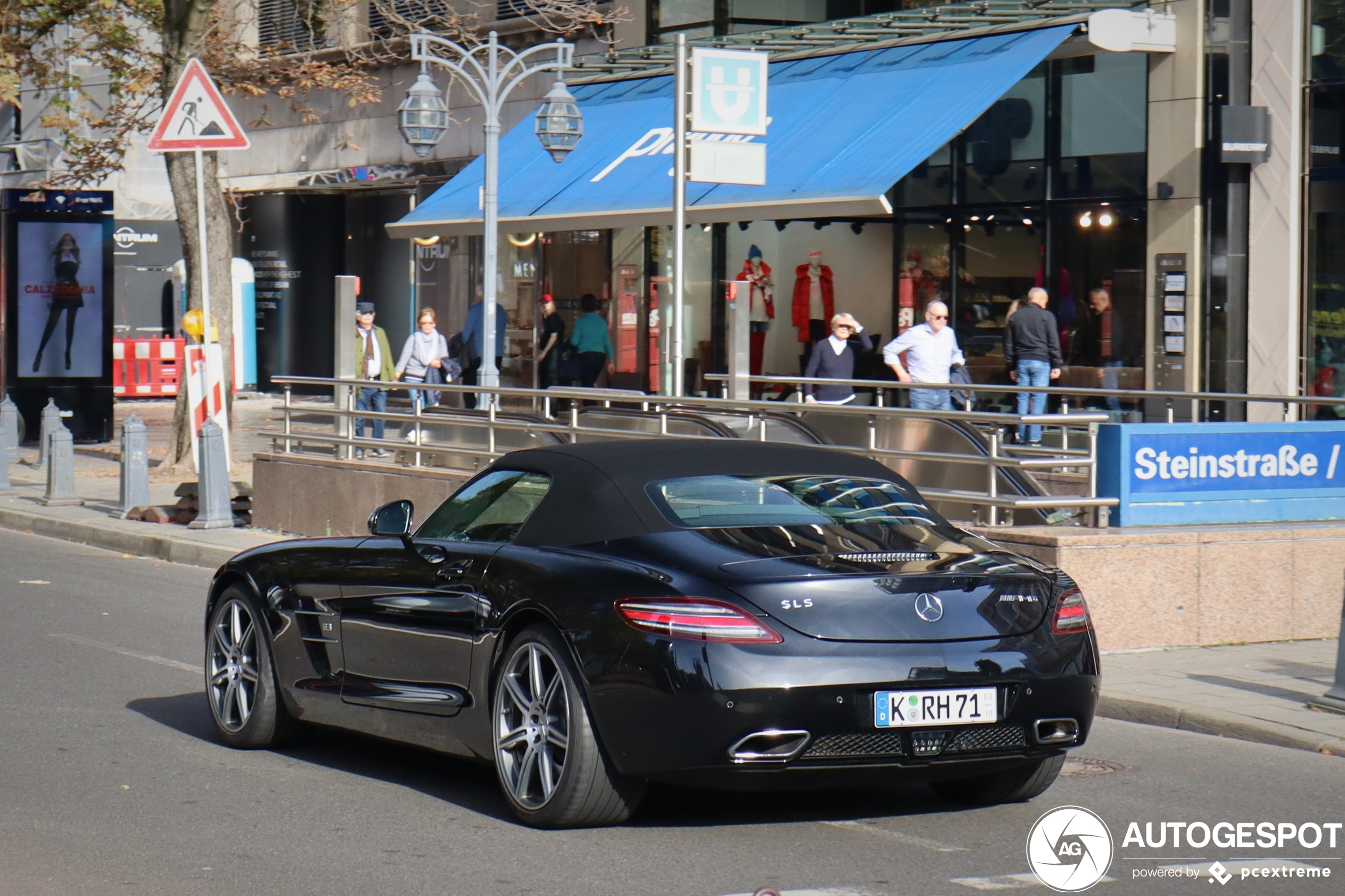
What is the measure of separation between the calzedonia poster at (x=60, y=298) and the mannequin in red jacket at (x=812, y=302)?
10274 millimetres

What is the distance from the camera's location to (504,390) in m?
14.9

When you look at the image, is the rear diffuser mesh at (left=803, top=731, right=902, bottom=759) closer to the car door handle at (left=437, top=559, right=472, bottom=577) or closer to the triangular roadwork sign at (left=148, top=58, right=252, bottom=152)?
the car door handle at (left=437, top=559, right=472, bottom=577)

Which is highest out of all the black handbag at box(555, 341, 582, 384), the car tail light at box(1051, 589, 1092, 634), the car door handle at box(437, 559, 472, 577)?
the black handbag at box(555, 341, 582, 384)

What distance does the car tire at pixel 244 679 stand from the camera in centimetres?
759

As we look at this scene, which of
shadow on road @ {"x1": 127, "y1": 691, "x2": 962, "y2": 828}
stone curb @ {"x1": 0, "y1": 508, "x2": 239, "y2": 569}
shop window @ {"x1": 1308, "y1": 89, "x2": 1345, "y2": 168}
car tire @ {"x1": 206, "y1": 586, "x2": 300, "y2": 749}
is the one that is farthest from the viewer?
shop window @ {"x1": 1308, "y1": 89, "x2": 1345, "y2": 168}

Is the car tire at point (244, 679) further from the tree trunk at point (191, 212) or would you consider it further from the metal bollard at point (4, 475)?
the tree trunk at point (191, 212)

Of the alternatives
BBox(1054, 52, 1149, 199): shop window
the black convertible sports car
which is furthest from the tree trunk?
the black convertible sports car

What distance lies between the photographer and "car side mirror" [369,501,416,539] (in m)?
7.11

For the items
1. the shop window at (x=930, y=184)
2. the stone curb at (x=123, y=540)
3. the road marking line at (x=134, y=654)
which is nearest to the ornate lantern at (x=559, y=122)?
the shop window at (x=930, y=184)

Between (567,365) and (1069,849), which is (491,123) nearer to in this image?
(567,365)

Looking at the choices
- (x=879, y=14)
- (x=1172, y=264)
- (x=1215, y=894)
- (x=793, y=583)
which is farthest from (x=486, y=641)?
(x=879, y=14)

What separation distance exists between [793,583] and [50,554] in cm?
1189

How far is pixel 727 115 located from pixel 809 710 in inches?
457

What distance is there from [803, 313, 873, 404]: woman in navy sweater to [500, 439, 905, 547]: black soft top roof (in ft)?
34.2
